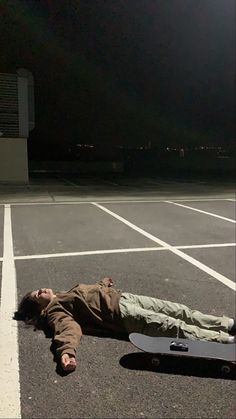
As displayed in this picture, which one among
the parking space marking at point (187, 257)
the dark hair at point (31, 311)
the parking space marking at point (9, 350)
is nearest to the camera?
the parking space marking at point (9, 350)

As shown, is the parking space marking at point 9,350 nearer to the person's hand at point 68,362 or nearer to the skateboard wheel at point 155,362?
the person's hand at point 68,362

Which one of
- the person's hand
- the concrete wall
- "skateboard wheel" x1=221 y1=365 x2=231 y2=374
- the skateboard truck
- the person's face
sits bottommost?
"skateboard wheel" x1=221 y1=365 x2=231 y2=374

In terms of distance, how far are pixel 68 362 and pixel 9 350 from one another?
0.65 m

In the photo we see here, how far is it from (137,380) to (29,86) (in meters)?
2.21

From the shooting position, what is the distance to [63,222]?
29.0 ft

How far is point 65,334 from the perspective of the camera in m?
3.24

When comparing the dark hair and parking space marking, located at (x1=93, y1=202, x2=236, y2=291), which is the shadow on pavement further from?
parking space marking, located at (x1=93, y1=202, x2=236, y2=291)

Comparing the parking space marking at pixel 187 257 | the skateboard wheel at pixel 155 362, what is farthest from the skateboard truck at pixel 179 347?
the parking space marking at pixel 187 257

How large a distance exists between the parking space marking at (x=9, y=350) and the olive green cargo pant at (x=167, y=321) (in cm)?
92

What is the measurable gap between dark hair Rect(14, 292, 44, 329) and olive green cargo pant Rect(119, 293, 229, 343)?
2.31 feet

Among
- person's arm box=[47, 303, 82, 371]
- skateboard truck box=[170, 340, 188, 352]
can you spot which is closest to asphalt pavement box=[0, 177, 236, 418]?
person's arm box=[47, 303, 82, 371]

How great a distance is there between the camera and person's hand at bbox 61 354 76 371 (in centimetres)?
303

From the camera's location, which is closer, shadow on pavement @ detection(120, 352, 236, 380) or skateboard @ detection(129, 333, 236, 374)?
skateboard @ detection(129, 333, 236, 374)

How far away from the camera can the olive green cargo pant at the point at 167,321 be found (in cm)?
332
